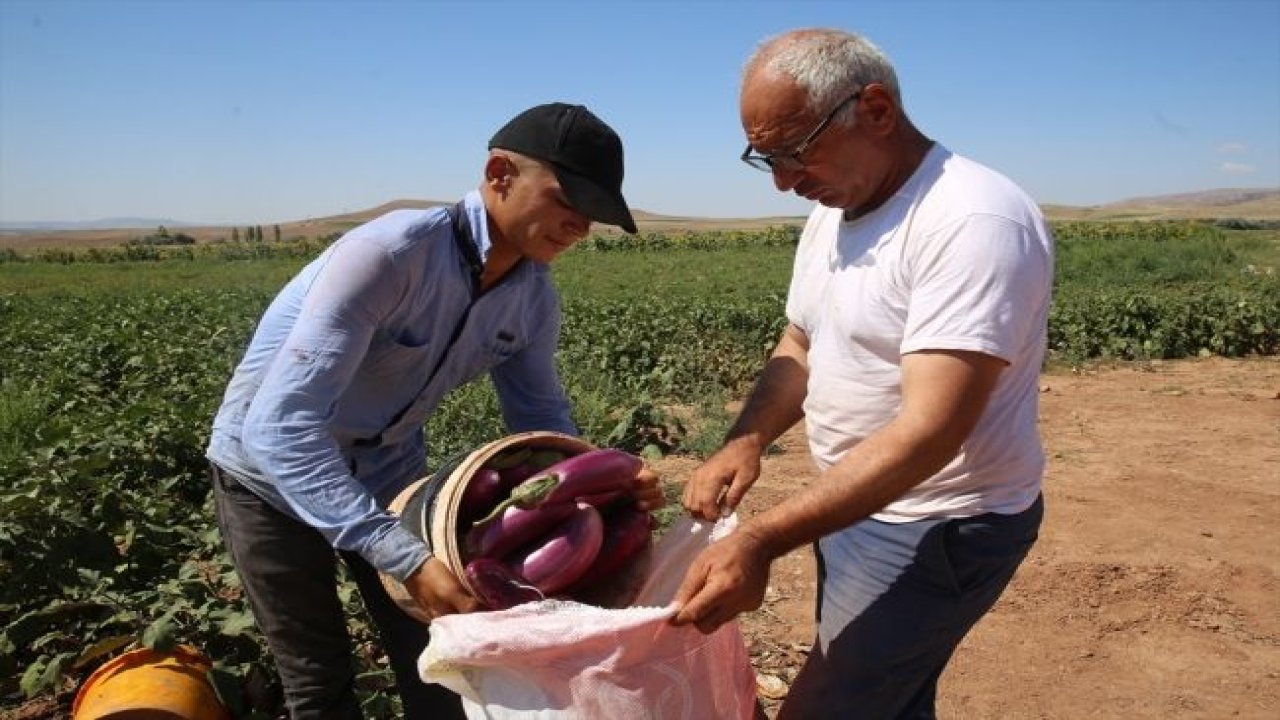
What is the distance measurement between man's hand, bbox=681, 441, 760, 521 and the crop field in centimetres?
141

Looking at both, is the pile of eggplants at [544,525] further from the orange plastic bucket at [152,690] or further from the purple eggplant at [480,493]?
the orange plastic bucket at [152,690]

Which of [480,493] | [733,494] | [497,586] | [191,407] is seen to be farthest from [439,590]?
[191,407]

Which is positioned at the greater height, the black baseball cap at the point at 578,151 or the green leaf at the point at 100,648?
the black baseball cap at the point at 578,151

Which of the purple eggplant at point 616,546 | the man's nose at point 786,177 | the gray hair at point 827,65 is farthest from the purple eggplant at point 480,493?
the gray hair at point 827,65

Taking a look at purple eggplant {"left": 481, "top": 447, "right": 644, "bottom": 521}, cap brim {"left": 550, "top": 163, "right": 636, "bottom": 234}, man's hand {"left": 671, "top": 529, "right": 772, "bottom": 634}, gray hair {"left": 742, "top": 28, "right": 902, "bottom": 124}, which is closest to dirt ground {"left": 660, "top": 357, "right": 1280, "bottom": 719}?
purple eggplant {"left": 481, "top": 447, "right": 644, "bottom": 521}

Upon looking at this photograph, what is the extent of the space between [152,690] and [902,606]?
2.18 metres

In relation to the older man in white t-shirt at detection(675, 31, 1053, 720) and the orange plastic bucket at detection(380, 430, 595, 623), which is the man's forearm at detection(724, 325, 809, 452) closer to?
the older man in white t-shirt at detection(675, 31, 1053, 720)

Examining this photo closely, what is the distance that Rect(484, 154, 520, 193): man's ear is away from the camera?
2.13m

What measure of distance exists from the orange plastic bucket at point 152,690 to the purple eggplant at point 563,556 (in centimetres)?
161

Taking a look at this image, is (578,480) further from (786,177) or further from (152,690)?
(152,690)

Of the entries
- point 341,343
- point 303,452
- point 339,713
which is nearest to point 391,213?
point 341,343

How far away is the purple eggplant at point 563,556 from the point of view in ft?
6.15

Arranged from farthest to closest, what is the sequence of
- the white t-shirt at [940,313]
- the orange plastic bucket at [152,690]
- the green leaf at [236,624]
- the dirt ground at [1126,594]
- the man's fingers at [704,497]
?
the dirt ground at [1126,594] < the green leaf at [236,624] < the orange plastic bucket at [152,690] < the man's fingers at [704,497] < the white t-shirt at [940,313]

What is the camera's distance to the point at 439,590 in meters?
1.84
